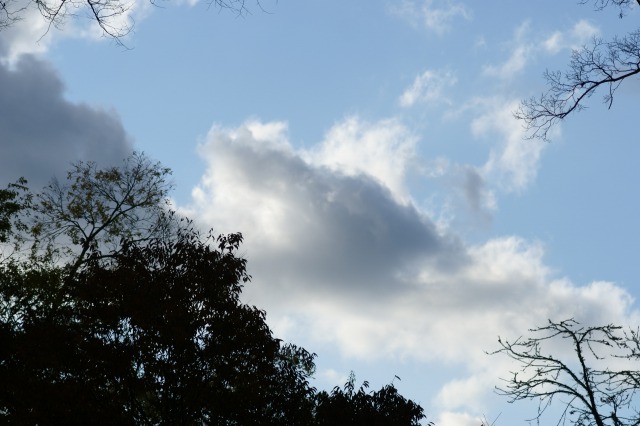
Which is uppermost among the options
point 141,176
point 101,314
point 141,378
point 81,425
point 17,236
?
point 141,176

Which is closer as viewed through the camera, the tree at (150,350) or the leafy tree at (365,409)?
the tree at (150,350)

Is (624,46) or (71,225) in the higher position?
(71,225)

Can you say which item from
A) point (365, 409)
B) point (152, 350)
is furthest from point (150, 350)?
point (365, 409)

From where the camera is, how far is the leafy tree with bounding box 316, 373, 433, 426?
24438mm

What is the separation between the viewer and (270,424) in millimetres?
18953

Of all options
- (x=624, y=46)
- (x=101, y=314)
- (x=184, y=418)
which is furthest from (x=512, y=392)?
(x=101, y=314)

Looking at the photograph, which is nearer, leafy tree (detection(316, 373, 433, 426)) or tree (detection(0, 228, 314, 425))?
tree (detection(0, 228, 314, 425))

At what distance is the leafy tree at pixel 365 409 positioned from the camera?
24438mm

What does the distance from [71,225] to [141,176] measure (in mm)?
3664

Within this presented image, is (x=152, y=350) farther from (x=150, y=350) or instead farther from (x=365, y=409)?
(x=365, y=409)

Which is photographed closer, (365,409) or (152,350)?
(152,350)

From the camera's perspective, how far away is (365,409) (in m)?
24.8

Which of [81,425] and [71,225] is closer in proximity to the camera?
[81,425]

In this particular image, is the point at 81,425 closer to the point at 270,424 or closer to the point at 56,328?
the point at 56,328
